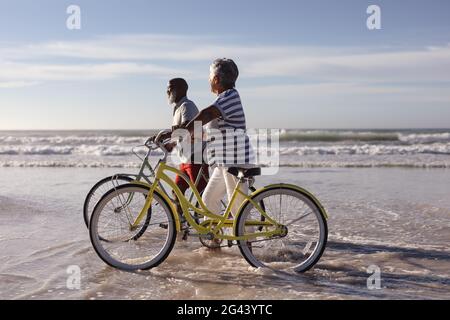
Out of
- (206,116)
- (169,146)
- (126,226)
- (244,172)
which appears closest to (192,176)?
(169,146)

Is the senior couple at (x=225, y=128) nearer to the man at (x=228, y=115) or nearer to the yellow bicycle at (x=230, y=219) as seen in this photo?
the man at (x=228, y=115)

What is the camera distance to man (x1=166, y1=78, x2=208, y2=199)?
5.54 m

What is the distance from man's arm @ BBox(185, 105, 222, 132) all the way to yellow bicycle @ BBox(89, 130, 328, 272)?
42cm

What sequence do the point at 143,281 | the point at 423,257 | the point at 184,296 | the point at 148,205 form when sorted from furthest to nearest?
the point at 423,257
the point at 148,205
the point at 143,281
the point at 184,296

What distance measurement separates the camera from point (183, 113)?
18.2 ft

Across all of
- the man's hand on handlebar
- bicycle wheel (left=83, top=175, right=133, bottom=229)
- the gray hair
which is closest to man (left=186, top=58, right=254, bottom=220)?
the gray hair

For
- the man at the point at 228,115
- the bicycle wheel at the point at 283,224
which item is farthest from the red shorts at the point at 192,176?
the bicycle wheel at the point at 283,224

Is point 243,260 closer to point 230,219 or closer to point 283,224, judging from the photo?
point 230,219

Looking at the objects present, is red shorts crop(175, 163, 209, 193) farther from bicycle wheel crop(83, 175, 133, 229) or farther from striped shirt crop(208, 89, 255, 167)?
striped shirt crop(208, 89, 255, 167)

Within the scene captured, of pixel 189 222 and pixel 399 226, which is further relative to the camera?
pixel 399 226

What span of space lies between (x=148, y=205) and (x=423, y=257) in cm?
291
